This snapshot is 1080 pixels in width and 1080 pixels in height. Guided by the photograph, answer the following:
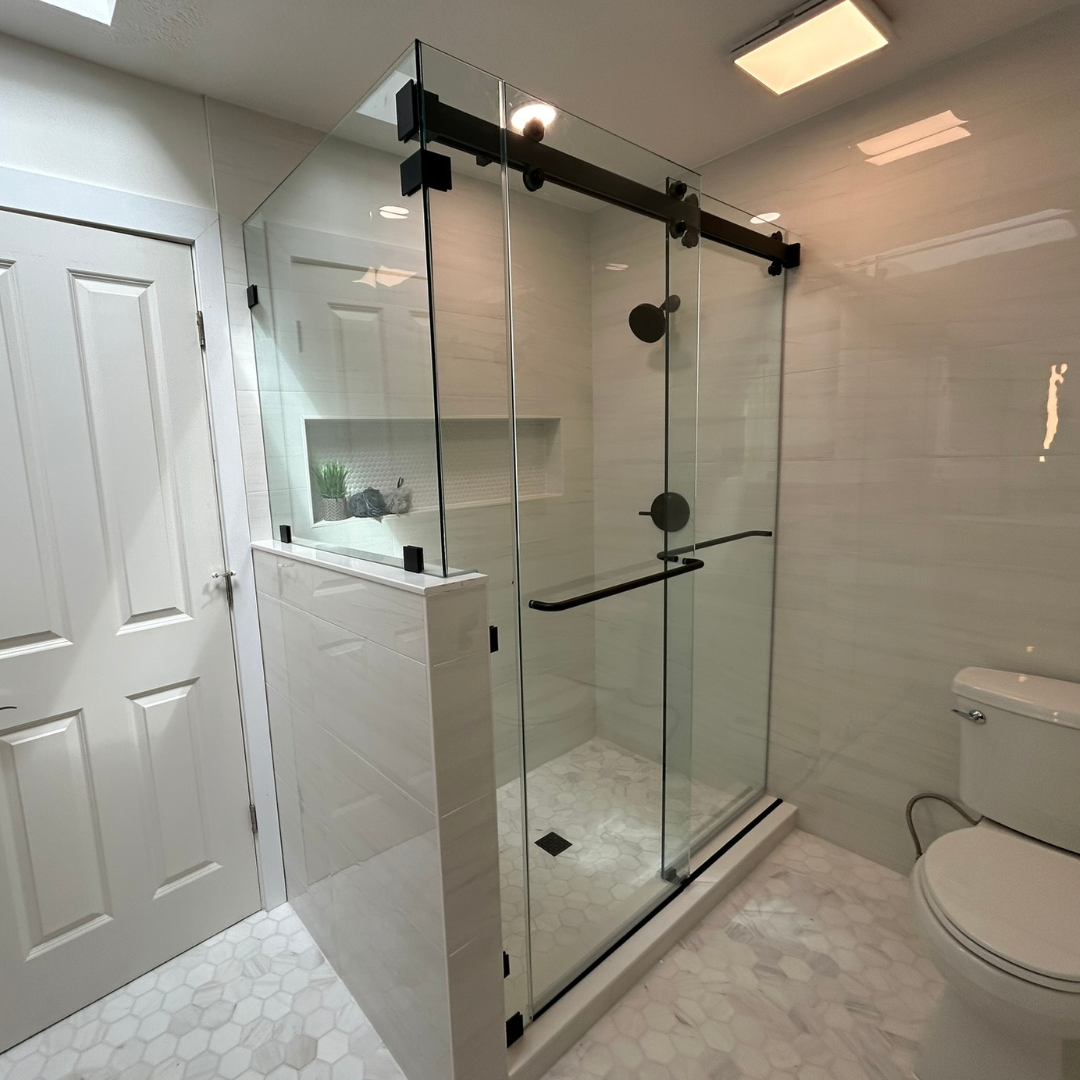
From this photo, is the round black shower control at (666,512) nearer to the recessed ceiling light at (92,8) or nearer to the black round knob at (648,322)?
the black round knob at (648,322)

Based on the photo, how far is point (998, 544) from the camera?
1.61 metres

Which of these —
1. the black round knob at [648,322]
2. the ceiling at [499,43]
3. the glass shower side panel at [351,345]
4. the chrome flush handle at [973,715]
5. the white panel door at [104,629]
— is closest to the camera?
the glass shower side panel at [351,345]

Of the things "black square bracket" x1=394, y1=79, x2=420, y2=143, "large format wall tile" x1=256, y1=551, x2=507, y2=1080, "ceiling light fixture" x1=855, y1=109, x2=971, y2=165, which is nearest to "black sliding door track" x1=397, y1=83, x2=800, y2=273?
"black square bracket" x1=394, y1=79, x2=420, y2=143

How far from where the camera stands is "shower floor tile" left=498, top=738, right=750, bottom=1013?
1.39 m

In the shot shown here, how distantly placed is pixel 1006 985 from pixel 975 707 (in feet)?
2.19

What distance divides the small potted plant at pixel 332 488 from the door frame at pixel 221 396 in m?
0.37

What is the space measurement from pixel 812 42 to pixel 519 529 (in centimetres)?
141

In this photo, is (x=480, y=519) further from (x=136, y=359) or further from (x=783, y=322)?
(x=783, y=322)

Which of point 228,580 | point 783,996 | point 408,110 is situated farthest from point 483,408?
point 783,996

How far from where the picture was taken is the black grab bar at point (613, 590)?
1.42 meters

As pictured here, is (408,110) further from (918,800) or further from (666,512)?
(918,800)

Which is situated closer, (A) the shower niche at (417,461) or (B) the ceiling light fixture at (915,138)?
(A) the shower niche at (417,461)

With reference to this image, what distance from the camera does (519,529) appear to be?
4.59 ft

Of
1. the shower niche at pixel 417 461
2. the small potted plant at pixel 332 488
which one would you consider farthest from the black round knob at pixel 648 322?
the small potted plant at pixel 332 488
